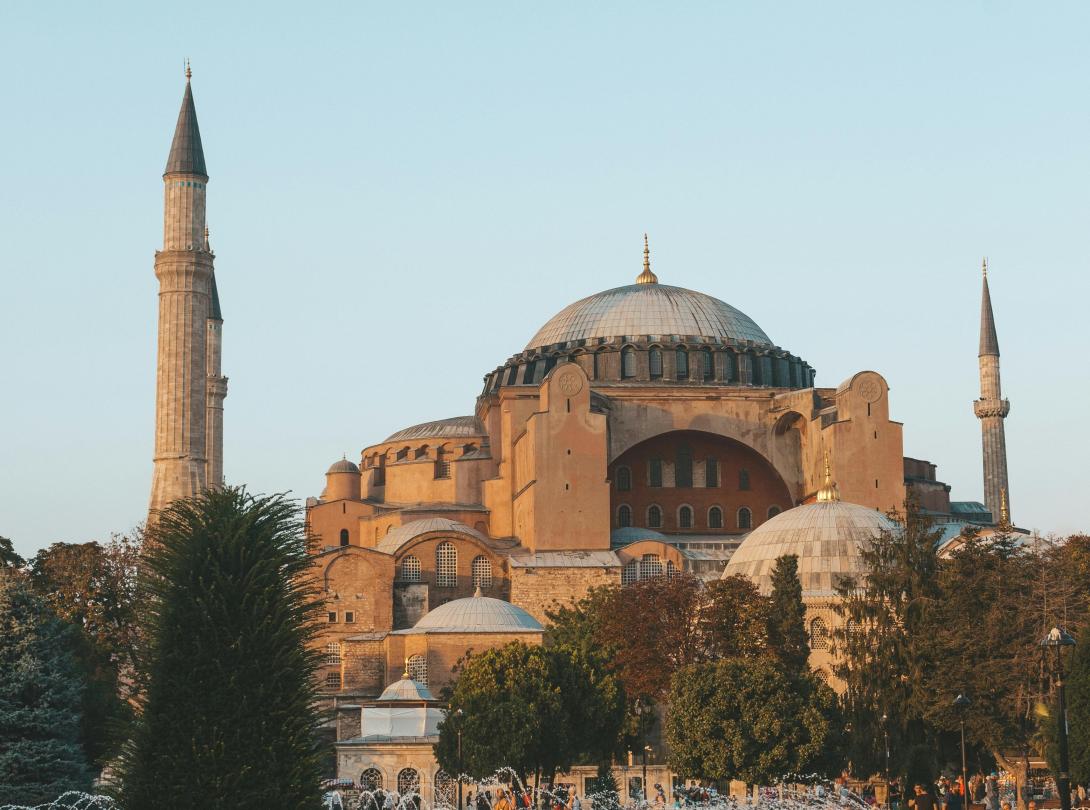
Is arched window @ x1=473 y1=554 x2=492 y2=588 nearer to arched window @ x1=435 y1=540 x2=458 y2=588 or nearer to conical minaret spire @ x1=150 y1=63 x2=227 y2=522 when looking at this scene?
arched window @ x1=435 y1=540 x2=458 y2=588

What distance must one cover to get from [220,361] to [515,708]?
2674 cm

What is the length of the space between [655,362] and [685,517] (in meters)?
4.24

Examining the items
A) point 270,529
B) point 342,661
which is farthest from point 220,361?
point 270,529

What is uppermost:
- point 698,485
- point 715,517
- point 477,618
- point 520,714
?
point 698,485

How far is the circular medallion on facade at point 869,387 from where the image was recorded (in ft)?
135

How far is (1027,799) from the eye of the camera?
27.7m

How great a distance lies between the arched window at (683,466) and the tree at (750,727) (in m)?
16.5

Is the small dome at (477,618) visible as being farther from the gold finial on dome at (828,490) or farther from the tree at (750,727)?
the tree at (750,727)

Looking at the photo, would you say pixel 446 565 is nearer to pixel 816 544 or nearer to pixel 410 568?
pixel 410 568

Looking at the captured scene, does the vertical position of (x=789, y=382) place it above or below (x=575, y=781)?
above

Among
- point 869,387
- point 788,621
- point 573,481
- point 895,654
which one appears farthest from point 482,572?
point 895,654

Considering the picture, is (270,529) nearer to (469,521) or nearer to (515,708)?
(515,708)

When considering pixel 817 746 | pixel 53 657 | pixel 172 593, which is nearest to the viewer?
pixel 172 593

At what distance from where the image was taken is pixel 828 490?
130ft
